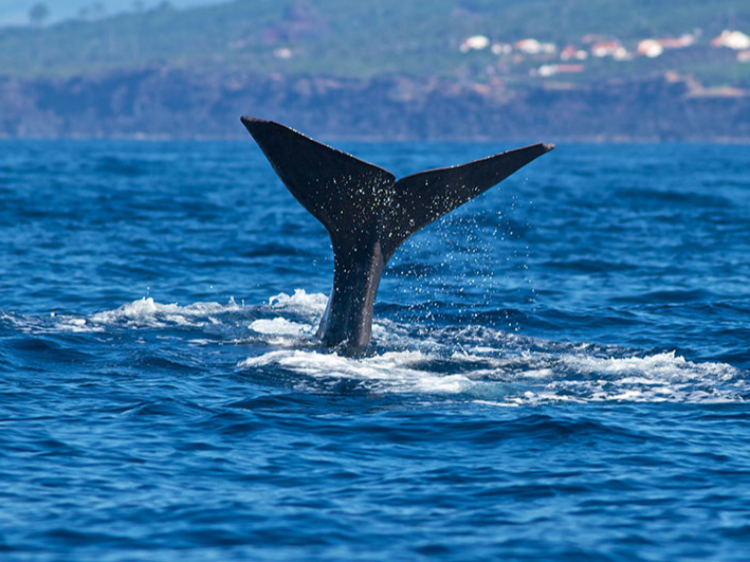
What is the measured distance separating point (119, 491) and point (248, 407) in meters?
2.49

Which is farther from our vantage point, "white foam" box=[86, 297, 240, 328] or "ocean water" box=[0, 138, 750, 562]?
"white foam" box=[86, 297, 240, 328]

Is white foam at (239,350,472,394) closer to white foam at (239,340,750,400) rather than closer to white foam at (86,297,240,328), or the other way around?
white foam at (239,340,750,400)

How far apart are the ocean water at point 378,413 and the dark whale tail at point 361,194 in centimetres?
96

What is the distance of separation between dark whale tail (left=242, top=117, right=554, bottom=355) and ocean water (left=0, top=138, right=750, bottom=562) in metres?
0.96

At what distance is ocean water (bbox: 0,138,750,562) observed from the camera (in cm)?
818

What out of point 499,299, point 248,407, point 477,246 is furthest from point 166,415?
point 477,246

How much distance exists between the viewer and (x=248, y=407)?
1121 cm

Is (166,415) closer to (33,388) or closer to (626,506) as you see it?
(33,388)

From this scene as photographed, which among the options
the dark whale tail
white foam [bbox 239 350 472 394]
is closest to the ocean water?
white foam [bbox 239 350 472 394]

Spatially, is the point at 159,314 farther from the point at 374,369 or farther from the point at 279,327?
the point at 374,369

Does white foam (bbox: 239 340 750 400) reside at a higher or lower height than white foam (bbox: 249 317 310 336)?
lower

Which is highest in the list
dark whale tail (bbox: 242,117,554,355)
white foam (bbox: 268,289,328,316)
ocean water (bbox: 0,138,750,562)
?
dark whale tail (bbox: 242,117,554,355)

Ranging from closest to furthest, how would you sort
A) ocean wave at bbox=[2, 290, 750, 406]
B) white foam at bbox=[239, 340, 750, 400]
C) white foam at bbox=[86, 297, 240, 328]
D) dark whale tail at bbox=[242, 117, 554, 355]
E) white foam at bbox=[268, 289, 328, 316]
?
dark whale tail at bbox=[242, 117, 554, 355] → white foam at bbox=[239, 340, 750, 400] → ocean wave at bbox=[2, 290, 750, 406] → white foam at bbox=[86, 297, 240, 328] → white foam at bbox=[268, 289, 328, 316]

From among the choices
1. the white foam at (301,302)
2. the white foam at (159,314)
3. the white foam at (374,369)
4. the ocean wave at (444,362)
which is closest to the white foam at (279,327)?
the ocean wave at (444,362)
